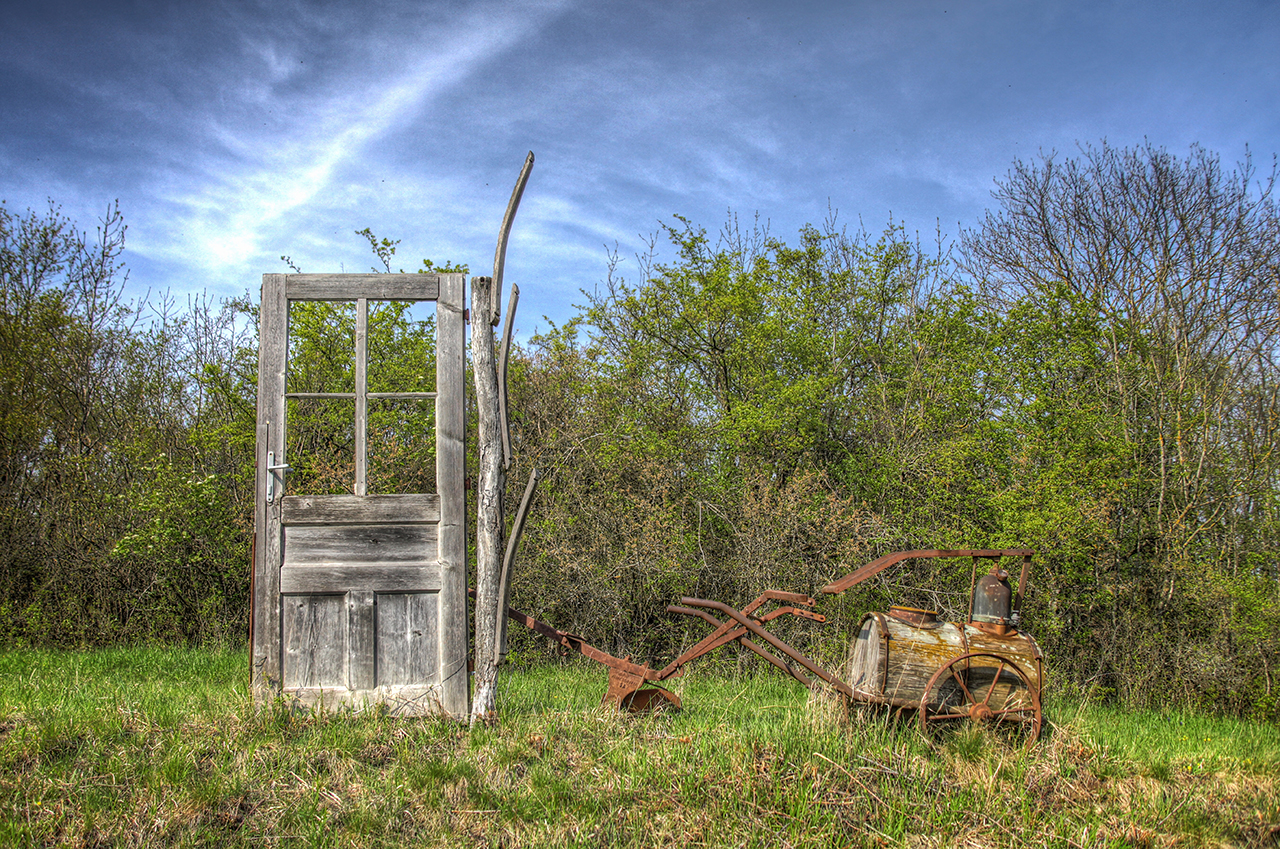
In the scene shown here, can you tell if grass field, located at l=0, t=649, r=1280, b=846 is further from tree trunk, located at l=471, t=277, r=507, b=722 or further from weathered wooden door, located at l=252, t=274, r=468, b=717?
tree trunk, located at l=471, t=277, r=507, b=722

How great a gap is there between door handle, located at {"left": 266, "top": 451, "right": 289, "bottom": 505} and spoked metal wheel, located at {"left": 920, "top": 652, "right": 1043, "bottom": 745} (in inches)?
159

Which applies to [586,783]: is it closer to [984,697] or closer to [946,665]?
[946,665]

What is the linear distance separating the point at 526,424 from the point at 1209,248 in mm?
10180

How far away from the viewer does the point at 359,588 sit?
496cm

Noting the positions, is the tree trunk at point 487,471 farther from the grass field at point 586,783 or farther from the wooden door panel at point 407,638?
the grass field at point 586,783

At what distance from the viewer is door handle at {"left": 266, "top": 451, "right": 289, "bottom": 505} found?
496 cm

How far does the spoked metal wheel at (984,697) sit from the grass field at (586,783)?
16 centimetres

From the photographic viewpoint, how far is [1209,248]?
11703mm

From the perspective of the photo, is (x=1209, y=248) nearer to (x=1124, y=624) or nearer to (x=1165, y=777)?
(x=1124, y=624)

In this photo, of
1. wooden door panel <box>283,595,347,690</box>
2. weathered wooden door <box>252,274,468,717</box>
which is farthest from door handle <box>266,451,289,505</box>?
wooden door panel <box>283,595,347,690</box>

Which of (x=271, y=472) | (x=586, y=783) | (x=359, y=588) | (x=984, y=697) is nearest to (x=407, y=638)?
(x=359, y=588)

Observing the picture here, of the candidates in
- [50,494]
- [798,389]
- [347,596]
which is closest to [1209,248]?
[798,389]

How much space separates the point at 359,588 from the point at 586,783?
196 centimetres

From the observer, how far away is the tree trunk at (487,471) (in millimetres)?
4961
